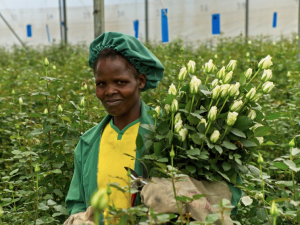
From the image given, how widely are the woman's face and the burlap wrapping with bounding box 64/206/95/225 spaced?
0.35 metres

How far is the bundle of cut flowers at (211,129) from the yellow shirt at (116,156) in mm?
137

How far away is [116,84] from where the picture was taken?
144cm

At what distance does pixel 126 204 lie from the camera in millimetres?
1443

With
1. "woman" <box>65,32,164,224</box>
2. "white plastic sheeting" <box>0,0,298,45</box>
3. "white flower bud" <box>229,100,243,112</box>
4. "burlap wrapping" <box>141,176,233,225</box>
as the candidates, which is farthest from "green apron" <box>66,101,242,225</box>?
"white plastic sheeting" <box>0,0,298,45</box>

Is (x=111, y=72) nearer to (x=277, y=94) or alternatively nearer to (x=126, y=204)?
(x=126, y=204)

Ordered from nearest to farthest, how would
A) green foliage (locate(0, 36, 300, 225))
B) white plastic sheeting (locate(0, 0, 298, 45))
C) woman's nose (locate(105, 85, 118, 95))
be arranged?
1. green foliage (locate(0, 36, 300, 225))
2. woman's nose (locate(105, 85, 118, 95))
3. white plastic sheeting (locate(0, 0, 298, 45))

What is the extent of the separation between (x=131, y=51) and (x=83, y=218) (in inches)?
23.4

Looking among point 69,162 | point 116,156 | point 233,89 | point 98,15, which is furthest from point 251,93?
point 98,15

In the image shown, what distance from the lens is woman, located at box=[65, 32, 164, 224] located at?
144 cm

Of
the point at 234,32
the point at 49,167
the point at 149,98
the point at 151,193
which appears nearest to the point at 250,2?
the point at 234,32

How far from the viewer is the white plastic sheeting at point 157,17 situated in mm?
9656

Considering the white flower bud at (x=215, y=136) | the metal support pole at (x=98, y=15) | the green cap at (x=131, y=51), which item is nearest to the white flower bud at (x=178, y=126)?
the white flower bud at (x=215, y=136)

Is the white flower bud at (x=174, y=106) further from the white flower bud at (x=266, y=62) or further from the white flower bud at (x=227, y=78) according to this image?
the white flower bud at (x=266, y=62)

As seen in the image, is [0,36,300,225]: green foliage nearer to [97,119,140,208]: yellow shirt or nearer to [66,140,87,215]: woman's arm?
[66,140,87,215]: woman's arm
